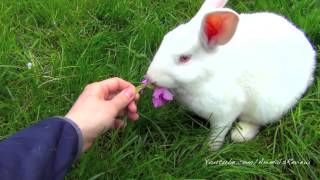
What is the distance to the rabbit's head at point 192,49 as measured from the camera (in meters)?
2.72

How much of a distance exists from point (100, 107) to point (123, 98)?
5.2 inches

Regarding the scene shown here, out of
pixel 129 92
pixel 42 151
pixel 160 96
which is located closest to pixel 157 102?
pixel 160 96

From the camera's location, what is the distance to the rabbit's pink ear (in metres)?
2.71

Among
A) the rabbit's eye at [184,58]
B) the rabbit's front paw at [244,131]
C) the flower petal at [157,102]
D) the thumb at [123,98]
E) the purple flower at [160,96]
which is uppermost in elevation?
the rabbit's eye at [184,58]

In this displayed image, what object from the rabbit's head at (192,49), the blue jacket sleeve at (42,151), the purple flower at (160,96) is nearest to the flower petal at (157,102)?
the purple flower at (160,96)

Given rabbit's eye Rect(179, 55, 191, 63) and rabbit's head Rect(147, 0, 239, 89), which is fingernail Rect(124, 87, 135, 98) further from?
rabbit's eye Rect(179, 55, 191, 63)

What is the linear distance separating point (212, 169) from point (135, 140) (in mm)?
387

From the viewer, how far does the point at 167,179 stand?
271 centimetres

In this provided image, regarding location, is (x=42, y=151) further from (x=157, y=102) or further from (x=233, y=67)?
(x=233, y=67)

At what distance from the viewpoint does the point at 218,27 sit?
2729 millimetres

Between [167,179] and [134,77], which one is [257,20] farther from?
[167,179]

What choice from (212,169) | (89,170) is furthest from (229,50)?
(89,170)

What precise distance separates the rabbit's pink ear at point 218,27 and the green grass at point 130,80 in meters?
0.49

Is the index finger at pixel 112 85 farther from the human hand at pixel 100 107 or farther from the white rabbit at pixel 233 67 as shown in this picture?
the white rabbit at pixel 233 67
